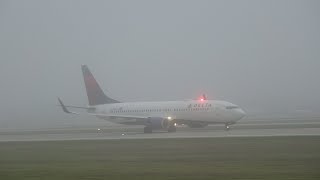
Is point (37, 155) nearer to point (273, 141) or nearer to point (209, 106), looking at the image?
point (273, 141)

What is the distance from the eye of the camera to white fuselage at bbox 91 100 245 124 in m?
53.0

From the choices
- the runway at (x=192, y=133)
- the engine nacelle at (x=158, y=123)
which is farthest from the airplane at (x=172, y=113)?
the runway at (x=192, y=133)

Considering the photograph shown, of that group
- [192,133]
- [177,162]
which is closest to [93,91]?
[192,133]

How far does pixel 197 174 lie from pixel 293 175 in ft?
11.0

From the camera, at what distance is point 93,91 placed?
6512cm

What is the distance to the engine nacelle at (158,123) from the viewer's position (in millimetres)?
53562

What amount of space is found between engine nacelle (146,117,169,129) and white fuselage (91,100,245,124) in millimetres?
1082

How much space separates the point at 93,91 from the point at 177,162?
4320 cm

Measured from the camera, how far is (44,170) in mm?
21000

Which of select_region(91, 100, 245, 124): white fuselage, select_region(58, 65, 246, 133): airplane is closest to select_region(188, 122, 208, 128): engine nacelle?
select_region(58, 65, 246, 133): airplane

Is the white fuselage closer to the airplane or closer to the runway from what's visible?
the airplane

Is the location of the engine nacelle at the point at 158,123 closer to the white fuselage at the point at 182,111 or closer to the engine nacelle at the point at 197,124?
the white fuselage at the point at 182,111

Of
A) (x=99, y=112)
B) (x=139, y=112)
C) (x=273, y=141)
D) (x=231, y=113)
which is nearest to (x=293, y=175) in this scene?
(x=273, y=141)

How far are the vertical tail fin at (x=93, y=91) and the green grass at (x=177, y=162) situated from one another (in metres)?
31.4
